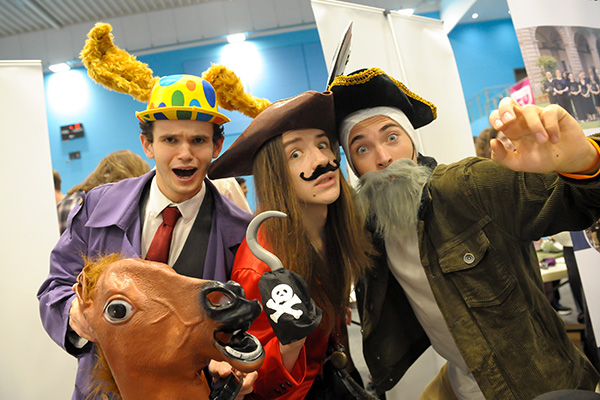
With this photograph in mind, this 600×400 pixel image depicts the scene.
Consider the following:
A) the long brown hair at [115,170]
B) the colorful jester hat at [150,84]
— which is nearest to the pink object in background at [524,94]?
the long brown hair at [115,170]

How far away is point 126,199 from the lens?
4.44ft

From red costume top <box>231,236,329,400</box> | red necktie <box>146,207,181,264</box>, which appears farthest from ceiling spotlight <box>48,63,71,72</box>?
red costume top <box>231,236,329,400</box>

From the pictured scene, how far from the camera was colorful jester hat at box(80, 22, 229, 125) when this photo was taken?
1238 millimetres

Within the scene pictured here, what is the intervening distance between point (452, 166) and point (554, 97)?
73cm

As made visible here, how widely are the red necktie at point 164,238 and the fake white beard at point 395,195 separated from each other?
2.08 ft

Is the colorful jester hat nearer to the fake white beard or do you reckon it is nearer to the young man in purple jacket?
the young man in purple jacket

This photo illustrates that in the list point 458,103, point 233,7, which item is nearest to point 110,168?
point 458,103

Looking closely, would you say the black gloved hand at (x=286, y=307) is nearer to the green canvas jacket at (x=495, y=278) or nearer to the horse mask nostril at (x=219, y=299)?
the horse mask nostril at (x=219, y=299)

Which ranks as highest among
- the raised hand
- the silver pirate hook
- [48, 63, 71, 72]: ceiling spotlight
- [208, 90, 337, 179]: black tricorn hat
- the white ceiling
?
the white ceiling

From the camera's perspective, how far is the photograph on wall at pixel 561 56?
1659 millimetres

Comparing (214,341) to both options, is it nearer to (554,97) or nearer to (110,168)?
(554,97)

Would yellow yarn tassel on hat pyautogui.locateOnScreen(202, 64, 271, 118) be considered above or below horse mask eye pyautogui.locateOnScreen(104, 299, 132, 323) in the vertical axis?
above

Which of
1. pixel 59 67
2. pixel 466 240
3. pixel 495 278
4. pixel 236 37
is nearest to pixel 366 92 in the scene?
pixel 466 240

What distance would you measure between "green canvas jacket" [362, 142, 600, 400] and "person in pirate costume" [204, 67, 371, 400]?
27cm
